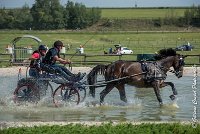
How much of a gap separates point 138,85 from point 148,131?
20.5ft

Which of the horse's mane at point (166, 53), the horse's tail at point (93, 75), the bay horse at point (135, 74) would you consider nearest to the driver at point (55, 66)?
the horse's tail at point (93, 75)

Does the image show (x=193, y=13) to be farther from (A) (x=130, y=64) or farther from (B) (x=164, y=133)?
(B) (x=164, y=133)

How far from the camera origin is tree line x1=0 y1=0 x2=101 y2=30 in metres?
93.2

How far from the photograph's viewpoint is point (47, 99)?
15.3 m

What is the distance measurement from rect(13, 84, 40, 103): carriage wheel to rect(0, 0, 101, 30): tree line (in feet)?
251

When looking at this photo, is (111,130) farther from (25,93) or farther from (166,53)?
(166,53)

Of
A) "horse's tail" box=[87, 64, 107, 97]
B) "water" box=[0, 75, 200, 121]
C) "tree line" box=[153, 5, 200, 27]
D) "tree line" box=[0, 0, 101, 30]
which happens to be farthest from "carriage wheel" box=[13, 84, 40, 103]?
"tree line" box=[153, 5, 200, 27]

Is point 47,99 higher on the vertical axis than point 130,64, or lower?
lower

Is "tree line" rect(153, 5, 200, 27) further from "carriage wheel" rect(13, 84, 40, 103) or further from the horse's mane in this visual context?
"carriage wheel" rect(13, 84, 40, 103)

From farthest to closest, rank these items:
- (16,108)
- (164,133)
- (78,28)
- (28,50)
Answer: (78,28), (28,50), (16,108), (164,133)

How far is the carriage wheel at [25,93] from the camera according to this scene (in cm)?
1496

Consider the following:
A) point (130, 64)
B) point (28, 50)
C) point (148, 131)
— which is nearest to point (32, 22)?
point (28, 50)

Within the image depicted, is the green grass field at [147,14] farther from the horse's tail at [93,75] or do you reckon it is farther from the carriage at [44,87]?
the carriage at [44,87]

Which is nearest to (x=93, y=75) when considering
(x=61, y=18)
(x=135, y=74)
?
(x=135, y=74)
